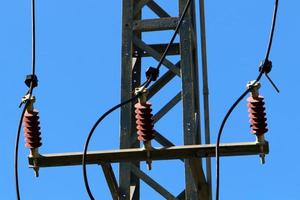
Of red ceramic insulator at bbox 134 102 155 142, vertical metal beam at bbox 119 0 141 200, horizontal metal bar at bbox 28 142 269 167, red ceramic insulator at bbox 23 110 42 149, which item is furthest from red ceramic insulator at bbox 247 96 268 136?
red ceramic insulator at bbox 23 110 42 149

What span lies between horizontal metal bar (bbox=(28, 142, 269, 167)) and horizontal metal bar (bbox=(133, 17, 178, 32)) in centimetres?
Result: 170

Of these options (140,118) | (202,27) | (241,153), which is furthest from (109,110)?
(202,27)

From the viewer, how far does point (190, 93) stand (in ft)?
39.6

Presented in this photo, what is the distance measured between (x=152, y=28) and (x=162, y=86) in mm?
488

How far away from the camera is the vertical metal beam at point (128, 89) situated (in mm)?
→ 11852

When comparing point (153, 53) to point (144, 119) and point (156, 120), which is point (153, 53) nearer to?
point (156, 120)

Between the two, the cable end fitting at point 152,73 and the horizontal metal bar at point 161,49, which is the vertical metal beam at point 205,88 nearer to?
the horizontal metal bar at point 161,49

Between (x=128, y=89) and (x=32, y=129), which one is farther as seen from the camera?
(x=128, y=89)

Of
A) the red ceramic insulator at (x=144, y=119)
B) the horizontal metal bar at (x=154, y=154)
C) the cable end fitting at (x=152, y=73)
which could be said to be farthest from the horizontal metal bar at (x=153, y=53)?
the horizontal metal bar at (x=154, y=154)

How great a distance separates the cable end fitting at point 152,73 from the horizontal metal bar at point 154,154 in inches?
22.2

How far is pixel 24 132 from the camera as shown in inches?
442

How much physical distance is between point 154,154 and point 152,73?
0.63 meters

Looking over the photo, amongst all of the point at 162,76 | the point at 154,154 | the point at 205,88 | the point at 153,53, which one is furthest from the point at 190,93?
the point at 154,154

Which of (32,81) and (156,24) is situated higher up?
(156,24)
